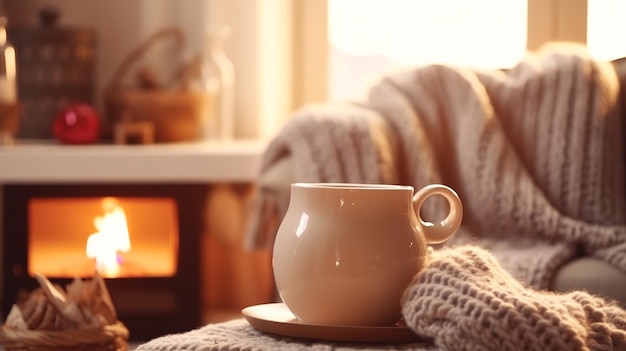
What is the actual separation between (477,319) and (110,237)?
203 cm

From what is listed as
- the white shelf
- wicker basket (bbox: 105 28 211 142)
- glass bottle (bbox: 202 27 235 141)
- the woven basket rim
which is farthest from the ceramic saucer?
glass bottle (bbox: 202 27 235 141)

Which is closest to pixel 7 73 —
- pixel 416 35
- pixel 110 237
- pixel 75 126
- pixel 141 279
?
pixel 75 126

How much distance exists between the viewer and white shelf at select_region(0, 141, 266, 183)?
2.66 m

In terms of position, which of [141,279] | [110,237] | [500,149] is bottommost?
[141,279]

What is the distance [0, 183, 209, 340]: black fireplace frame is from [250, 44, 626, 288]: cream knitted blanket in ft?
1.67

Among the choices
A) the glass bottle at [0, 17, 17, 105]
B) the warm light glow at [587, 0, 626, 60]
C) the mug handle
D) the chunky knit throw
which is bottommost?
the chunky knit throw

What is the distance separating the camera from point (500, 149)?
2.04 metres

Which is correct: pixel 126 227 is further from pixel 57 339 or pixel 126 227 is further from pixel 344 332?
pixel 344 332

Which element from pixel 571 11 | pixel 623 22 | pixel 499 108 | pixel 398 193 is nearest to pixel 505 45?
pixel 571 11

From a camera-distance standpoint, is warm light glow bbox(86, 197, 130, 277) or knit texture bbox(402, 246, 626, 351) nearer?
knit texture bbox(402, 246, 626, 351)

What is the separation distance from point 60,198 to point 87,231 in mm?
117

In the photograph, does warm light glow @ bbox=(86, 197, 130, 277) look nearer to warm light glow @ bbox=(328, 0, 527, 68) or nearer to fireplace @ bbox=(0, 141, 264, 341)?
fireplace @ bbox=(0, 141, 264, 341)

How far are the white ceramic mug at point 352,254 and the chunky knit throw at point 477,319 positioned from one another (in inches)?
1.0

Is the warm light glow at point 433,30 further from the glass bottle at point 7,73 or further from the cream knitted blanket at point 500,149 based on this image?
the glass bottle at point 7,73
